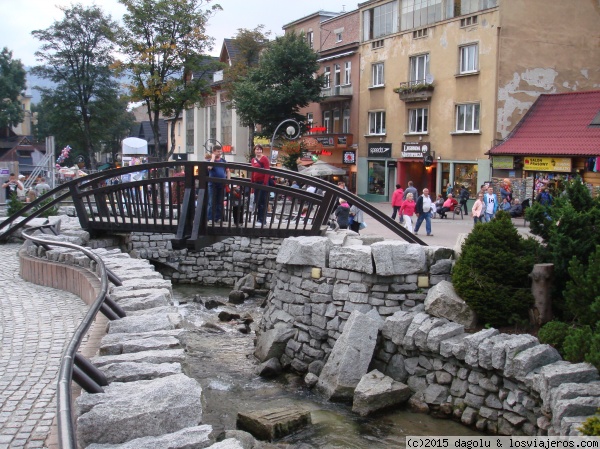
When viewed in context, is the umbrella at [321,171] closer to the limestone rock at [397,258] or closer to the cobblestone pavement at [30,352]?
the limestone rock at [397,258]

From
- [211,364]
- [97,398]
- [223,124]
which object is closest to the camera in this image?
[97,398]

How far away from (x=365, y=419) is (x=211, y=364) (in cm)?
367

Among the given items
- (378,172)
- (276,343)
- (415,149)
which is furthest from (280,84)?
(276,343)

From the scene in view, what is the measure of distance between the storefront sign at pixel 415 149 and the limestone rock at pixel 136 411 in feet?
94.6

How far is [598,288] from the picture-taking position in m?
8.90

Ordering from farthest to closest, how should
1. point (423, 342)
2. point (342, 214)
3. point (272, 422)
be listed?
point (342, 214)
point (423, 342)
point (272, 422)

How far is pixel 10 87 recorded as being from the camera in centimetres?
6319

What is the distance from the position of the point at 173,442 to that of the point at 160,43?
110 feet

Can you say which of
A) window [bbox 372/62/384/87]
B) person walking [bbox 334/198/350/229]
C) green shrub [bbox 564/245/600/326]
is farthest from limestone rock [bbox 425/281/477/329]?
window [bbox 372/62/384/87]

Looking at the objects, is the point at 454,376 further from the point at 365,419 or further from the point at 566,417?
the point at 566,417

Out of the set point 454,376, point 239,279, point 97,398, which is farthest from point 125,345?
point 239,279

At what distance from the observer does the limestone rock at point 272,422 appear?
888cm

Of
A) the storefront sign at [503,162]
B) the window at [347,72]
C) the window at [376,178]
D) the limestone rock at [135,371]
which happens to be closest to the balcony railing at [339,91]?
the window at [347,72]

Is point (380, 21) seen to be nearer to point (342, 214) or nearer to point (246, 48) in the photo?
point (246, 48)
